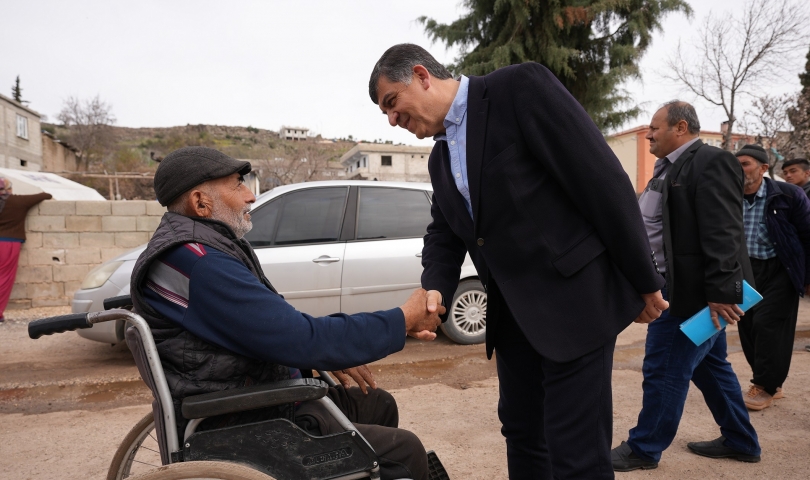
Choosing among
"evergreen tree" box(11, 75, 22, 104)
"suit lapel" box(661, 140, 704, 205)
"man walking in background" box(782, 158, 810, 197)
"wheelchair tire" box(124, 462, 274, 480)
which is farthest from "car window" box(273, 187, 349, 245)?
"evergreen tree" box(11, 75, 22, 104)

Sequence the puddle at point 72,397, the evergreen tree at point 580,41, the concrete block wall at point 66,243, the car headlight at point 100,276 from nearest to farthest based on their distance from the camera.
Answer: the puddle at point 72,397 → the car headlight at point 100,276 → the concrete block wall at point 66,243 → the evergreen tree at point 580,41

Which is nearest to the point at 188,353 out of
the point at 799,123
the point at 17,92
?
the point at 799,123

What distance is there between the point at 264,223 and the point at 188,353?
373cm

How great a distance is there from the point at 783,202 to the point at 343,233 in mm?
3794

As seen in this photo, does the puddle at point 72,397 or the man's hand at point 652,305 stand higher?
the man's hand at point 652,305

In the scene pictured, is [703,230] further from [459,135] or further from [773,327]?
[773,327]

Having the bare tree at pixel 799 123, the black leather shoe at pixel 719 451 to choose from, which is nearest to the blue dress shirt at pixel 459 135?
the black leather shoe at pixel 719 451

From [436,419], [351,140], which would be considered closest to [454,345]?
[436,419]

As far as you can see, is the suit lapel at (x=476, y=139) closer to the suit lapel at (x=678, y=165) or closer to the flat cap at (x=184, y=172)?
the flat cap at (x=184, y=172)

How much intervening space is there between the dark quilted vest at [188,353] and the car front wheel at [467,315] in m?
4.21

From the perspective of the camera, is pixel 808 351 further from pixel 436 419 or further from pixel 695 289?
pixel 436 419

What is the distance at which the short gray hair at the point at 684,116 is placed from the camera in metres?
2.93

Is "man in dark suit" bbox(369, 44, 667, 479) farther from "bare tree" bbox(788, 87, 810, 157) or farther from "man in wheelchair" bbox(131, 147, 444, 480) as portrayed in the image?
"bare tree" bbox(788, 87, 810, 157)

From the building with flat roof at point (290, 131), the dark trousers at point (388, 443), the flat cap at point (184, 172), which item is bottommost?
the dark trousers at point (388, 443)
